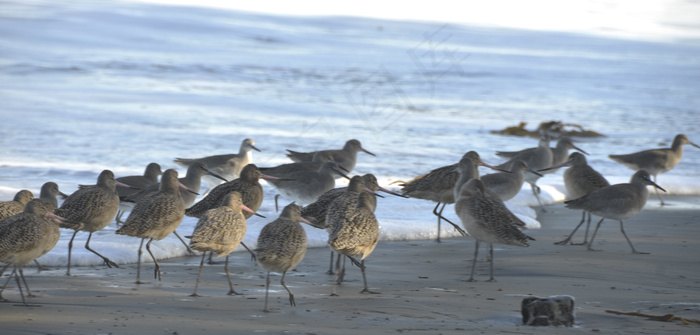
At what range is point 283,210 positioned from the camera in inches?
215

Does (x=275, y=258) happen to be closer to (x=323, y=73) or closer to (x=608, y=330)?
(x=608, y=330)

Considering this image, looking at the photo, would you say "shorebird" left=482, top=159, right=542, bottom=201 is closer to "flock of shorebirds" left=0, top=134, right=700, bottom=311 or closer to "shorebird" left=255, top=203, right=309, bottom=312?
"flock of shorebirds" left=0, top=134, right=700, bottom=311

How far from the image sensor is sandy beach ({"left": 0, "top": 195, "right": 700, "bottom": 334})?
4.37m

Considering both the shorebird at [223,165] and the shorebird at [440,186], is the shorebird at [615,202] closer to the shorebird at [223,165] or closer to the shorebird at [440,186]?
the shorebird at [440,186]

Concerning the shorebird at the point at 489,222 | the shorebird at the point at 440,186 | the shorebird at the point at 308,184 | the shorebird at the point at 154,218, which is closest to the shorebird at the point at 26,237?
the shorebird at the point at 154,218

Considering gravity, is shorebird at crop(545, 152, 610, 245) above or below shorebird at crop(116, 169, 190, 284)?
above

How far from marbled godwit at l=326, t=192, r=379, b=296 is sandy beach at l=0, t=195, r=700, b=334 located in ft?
0.84

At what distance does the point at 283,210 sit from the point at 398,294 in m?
0.91

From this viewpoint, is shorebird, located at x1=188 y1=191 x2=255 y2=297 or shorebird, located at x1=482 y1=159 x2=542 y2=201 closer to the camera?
shorebird, located at x1=188 y1=191 x2=255 y2=297

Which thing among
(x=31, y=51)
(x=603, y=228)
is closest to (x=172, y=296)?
(x=603, y=228)

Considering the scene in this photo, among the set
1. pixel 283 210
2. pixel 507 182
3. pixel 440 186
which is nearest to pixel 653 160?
pixel 507 182

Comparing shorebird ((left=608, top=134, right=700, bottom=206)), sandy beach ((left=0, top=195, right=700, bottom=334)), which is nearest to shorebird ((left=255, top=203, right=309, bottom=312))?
sandy beach ((left=0, top=195, right=700, bottom=334))

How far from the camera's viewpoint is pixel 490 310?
15.8 ft

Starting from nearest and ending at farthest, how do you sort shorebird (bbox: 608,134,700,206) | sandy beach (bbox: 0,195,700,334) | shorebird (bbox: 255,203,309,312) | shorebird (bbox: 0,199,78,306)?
sandy beach (bbox: 0,195,700,334)
shorebird (bbox: 0,199,78,306)
shorebird (bbox: 255,203,309,312)
shorebird (bbox: 608,134,700,206)
